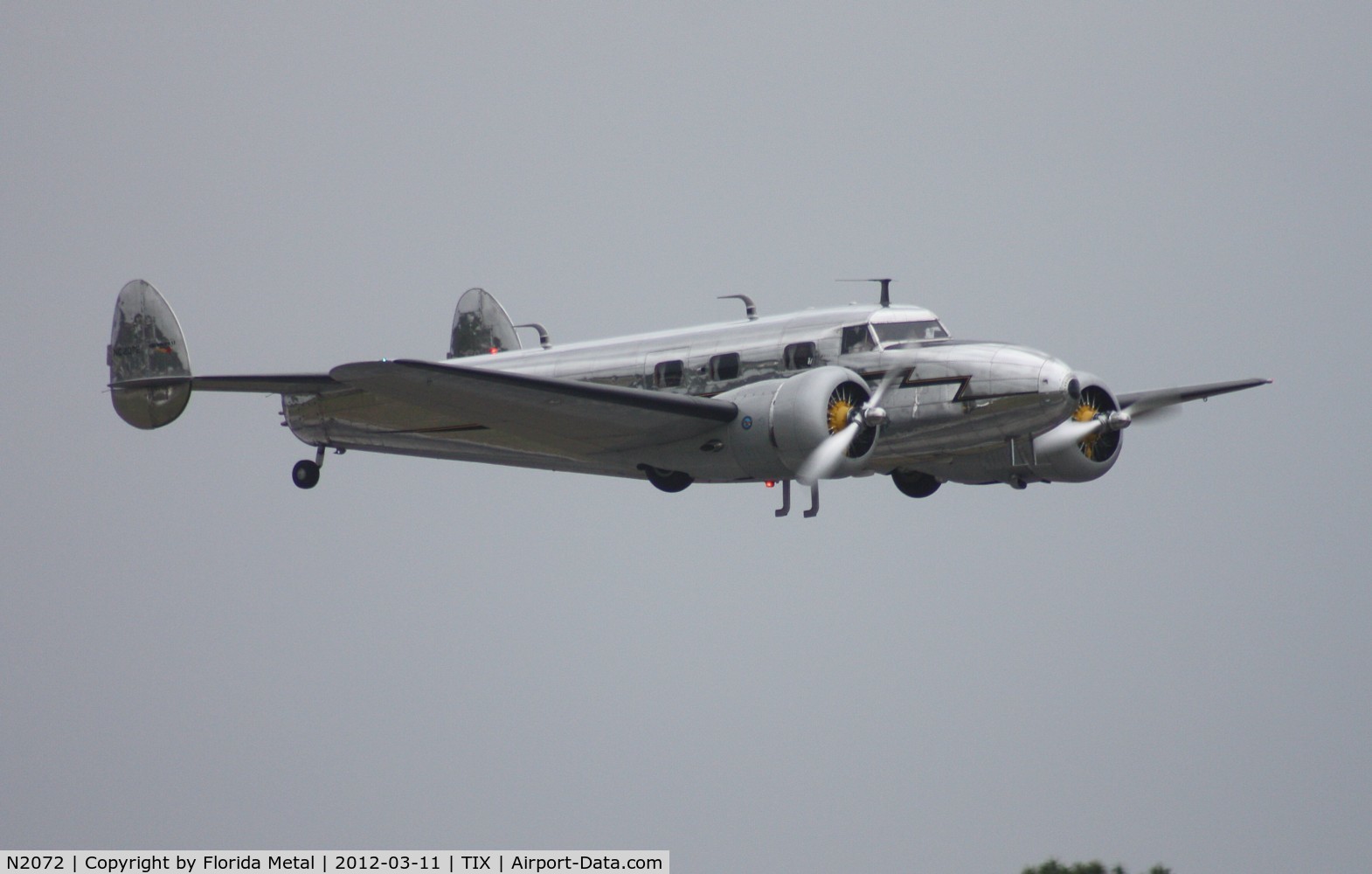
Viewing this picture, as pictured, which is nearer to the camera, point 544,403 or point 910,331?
point 544,403

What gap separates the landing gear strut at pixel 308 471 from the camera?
28.8 m

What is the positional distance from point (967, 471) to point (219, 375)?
9964 millimetres

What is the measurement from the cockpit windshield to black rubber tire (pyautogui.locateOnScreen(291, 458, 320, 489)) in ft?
28.8

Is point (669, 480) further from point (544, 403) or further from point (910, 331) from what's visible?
point (910, 331)

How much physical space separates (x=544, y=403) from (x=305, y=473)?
6451 millimetres

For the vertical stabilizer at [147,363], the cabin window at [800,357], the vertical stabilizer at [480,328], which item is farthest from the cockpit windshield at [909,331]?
the vertical stabilizer at [147,363]

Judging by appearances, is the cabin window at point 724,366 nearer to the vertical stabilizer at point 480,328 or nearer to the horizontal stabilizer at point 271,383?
the horizontal stabilizer at point 271,383

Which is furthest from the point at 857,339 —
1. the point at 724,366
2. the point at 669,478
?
the point at 669,478

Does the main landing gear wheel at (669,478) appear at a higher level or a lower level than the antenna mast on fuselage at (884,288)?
lower

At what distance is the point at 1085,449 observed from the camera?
2606cm

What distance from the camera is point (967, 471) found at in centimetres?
2656

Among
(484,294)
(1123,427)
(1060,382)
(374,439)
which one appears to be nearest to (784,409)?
(1060,382)

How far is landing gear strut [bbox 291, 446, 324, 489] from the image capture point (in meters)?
28.8

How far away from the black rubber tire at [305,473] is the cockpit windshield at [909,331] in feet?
28.8
